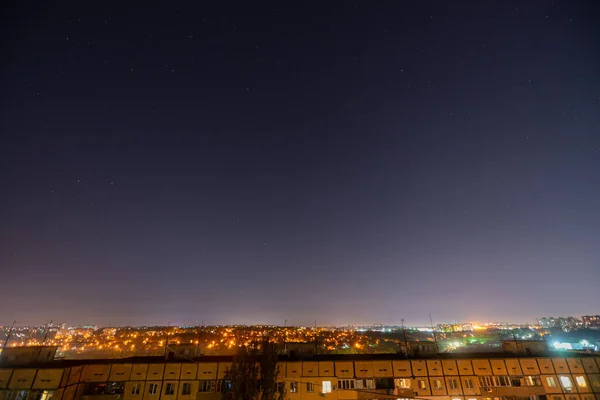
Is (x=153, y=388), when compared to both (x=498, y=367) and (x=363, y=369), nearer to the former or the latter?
(x=363, y=369)

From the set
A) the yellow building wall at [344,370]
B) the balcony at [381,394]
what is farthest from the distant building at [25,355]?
the balcony at [381,394]

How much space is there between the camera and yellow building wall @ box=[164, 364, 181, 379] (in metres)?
38.5

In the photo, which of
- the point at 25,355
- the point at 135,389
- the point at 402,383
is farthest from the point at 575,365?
the point at 25,355

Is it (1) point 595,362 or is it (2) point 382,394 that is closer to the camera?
(2) point 382,394

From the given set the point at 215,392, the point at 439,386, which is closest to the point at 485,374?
the point at 439,386

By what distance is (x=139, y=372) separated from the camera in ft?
125

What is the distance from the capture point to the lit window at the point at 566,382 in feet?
131

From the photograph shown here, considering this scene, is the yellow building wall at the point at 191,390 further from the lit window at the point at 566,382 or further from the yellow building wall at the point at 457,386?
the lit window at the point at 566,382

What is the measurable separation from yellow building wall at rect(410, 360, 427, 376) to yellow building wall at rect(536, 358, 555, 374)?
14694mm

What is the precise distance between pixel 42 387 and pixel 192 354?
1655 centimetres

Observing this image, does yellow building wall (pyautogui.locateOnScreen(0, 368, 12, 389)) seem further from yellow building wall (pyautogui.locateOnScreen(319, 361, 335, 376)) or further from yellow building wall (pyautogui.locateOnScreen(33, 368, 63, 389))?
yellow building wall (pyautogui.locateOnScreen(319, 361, 335, 376))

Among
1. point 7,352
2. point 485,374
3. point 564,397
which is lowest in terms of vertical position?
point 564,397

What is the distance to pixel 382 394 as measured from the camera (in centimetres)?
3856

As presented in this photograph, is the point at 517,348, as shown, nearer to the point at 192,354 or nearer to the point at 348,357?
the point at 348,357
